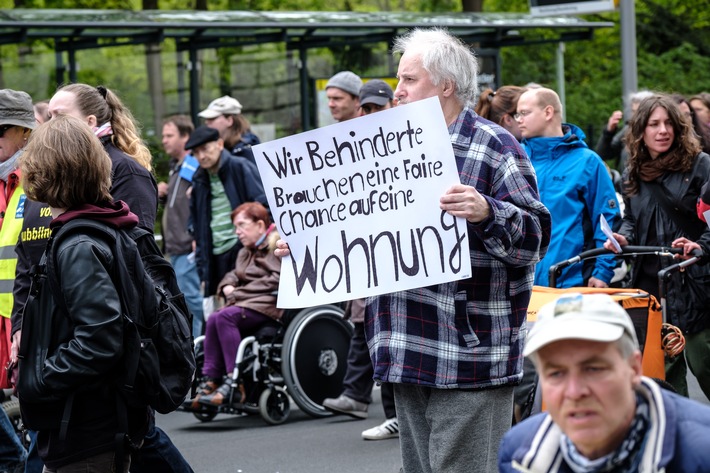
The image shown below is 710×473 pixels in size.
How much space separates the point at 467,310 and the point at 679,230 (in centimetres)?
299

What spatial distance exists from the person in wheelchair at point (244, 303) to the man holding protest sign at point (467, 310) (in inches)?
173

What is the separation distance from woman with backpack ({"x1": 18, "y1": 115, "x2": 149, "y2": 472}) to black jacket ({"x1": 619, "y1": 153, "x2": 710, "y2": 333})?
3.55 meters

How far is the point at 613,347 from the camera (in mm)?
2490

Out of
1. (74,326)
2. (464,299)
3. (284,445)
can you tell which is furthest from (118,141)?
(284,445)

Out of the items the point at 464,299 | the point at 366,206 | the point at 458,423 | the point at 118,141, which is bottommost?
the point at 458,423

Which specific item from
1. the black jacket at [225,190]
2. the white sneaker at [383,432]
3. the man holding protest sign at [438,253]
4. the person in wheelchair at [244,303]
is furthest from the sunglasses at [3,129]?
the black jacket at [225,190]

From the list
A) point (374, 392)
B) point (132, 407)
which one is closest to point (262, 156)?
point (132, 407)

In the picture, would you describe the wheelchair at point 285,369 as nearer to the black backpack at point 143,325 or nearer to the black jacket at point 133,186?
the black jacket at point 133,186

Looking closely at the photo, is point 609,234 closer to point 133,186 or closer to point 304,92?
point 133,186

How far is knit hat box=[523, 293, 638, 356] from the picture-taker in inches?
96.7

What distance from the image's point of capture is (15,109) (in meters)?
5.81

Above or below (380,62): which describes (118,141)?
below

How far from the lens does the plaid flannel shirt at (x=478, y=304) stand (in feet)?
13.8

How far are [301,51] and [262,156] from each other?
11.2m
